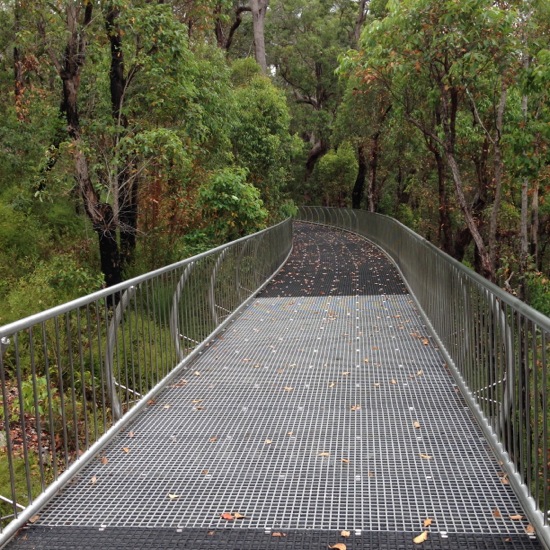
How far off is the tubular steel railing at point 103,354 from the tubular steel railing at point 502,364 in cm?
261

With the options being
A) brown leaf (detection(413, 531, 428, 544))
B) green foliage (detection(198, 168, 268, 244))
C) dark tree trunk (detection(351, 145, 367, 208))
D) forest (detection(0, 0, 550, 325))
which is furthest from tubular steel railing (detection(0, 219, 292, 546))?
dark tree trunk (detection(351, 145, 367, 208))

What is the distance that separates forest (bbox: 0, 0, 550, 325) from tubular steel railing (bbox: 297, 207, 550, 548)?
199 centimetres

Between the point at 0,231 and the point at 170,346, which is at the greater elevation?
the point at 0,231

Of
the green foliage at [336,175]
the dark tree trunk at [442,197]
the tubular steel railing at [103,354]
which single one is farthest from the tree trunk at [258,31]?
the tubular steel railing at [103,354]

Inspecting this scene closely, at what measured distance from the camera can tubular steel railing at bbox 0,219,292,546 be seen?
3.86 metres

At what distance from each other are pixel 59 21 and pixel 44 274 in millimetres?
4708

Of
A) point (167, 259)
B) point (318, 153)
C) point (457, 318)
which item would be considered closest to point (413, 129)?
point (167, 259)

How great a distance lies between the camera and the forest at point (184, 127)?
848 cm

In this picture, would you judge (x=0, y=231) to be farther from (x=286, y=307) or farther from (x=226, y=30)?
(x=226, y=30)

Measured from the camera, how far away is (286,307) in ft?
35.4

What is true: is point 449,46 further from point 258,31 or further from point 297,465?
point 258,31

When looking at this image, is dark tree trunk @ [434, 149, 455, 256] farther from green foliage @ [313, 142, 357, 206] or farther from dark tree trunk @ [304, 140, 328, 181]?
dark tree trunk @ [304, 140, 328, 181]

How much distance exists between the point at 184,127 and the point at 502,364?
9.43 metres

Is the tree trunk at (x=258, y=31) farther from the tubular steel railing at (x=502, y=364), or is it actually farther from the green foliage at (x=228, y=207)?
the tubular steel railing at (x=502, y=364)
